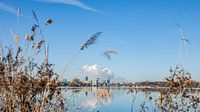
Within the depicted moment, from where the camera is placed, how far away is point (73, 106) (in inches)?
246

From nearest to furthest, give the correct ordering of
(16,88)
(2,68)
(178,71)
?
(16,88)
(2,68)
(178,71)

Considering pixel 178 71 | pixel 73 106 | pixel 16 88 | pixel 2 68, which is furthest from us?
pixel 73 106

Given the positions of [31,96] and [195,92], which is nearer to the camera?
[31,96]

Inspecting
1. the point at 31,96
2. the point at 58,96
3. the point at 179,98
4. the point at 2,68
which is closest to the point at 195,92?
the point at 179,98

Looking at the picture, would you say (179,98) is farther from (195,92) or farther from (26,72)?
(26,72)

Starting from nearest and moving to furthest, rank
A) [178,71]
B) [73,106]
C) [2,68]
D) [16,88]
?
1. [16,88]
2. [2,68]
3. [178,71]
4. [73,106]

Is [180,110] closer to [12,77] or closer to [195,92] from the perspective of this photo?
[195,92]

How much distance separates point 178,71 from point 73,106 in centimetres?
183

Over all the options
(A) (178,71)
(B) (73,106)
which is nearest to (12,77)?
(B) (73,106)

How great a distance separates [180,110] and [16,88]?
243 cm

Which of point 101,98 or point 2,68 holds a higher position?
point 2,68

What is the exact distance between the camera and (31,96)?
4.64 metres

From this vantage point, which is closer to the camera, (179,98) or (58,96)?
(58,96)

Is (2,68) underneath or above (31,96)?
above
